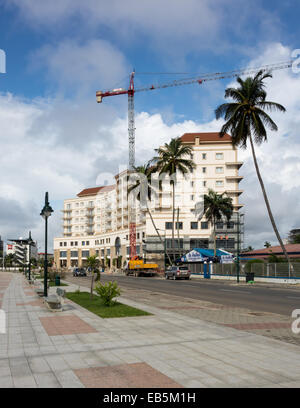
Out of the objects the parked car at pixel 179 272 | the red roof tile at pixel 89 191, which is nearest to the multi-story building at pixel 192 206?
the parked car at pixel 179 272

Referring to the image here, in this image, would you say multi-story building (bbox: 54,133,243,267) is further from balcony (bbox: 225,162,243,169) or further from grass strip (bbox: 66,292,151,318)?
grass strip (bbox: 66,292,151,318)

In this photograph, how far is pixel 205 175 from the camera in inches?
3573

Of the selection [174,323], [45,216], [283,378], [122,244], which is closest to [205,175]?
[122,244]

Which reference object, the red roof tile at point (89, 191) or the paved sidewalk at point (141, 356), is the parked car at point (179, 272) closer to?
the paved sidewalk at point (141, 356)

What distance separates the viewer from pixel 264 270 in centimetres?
4272

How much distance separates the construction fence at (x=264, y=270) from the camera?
38.2 metres

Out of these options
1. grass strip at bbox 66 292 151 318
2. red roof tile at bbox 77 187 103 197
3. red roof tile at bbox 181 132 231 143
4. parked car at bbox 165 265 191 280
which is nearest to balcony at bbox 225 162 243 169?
red roof tile at bbox 181 132 231 143

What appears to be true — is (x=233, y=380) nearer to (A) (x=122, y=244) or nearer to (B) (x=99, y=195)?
(A) (x=122, y=244)

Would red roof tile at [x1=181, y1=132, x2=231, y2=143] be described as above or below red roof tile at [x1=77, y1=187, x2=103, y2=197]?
above

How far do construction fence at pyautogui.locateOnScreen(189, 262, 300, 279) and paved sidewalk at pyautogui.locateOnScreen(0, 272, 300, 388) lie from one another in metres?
28.2

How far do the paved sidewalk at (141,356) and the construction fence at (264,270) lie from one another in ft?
92.5

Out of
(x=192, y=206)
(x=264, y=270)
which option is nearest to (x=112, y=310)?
(x=264, y=270)

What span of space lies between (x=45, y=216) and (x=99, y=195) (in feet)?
370

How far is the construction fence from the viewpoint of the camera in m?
38.2
